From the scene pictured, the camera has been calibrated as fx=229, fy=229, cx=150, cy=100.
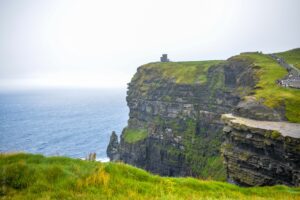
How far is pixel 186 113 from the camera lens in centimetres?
9512

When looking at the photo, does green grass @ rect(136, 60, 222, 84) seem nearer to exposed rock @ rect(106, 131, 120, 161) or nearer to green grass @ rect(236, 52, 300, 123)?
exposed rock @ rect(106, 131, 120, 161)

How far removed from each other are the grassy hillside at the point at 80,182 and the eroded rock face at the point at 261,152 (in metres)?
18.5

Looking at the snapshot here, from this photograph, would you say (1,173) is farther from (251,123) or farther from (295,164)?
(251,123)

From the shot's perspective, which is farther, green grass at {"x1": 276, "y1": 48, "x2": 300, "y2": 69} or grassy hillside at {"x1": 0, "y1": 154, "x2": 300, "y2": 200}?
green grass at {"x1": 276, "y1": 48, "x2": 300, "y2": 69}

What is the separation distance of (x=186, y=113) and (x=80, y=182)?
284 feet

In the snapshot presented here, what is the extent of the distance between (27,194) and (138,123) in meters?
105

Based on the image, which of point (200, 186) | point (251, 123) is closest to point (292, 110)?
point (251, 123)

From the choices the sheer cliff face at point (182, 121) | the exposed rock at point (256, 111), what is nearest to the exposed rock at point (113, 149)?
the sheer cliff face at point (182, 121)

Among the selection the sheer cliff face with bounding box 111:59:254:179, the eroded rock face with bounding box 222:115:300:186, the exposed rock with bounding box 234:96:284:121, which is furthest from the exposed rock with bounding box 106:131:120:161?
the eroded rock face with bounding box 222:115:300:186

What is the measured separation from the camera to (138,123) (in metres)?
114

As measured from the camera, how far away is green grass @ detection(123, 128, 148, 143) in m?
102

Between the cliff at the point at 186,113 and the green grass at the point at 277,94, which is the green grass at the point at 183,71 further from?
the green grass at the point at 277,94

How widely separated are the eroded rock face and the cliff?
89.5 feet

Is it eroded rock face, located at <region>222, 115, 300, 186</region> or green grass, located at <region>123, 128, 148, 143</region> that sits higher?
eroded rock face, located at <region>222, 115, 300, 186</region>
